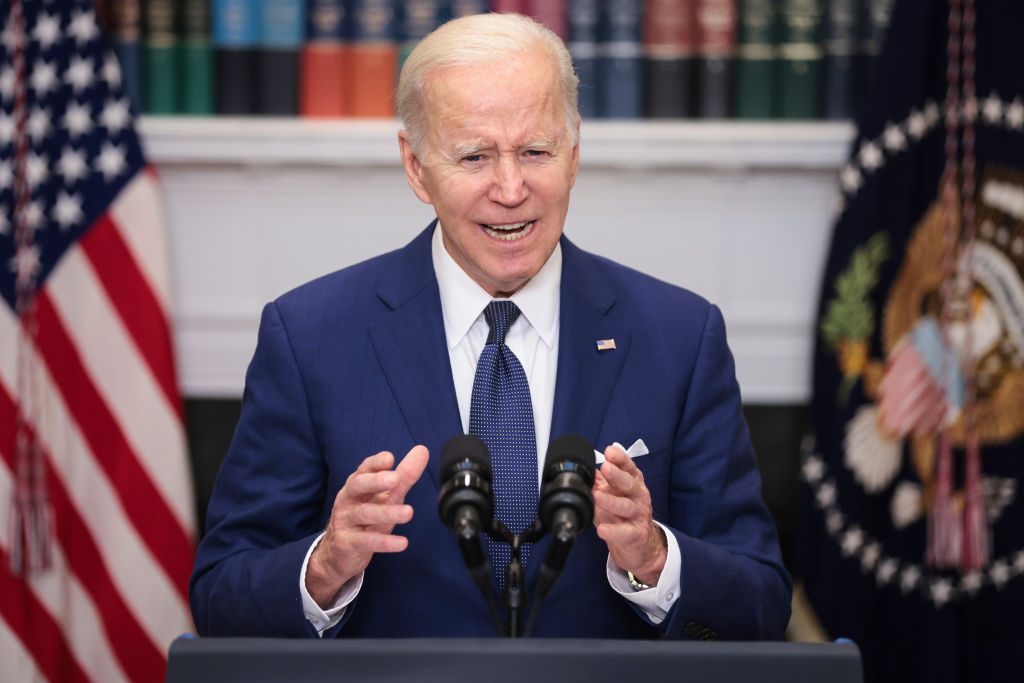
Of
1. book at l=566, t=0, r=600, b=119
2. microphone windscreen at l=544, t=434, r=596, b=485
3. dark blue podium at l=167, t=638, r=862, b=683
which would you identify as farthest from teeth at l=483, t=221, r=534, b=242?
book at l=566, t=0, r=600, b=119

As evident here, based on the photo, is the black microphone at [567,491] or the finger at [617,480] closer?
the black microphone at [567,491]

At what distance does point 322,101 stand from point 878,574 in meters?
1.90

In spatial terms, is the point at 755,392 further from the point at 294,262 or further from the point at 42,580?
the point at 42,580

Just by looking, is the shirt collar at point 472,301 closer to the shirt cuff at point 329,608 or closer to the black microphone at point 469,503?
the shirt cuff at point 329,608

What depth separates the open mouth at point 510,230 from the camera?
158 centimetres

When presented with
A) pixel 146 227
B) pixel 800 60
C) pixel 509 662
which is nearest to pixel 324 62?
pixel 146 227

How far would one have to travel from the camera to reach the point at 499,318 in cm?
167

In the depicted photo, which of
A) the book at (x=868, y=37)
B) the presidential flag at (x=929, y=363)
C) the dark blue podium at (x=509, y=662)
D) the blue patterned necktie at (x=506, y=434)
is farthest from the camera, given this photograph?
the book at (x=868, y=37)

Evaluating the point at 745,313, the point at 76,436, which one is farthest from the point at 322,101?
the point at 745,313

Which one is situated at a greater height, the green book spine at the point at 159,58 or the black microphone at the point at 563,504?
the green book spine at the point at 159,58

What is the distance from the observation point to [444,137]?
1561mm

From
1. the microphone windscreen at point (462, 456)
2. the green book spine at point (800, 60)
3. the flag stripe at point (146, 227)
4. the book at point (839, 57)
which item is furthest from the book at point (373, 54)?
the microphone windscreen at point (462, 456)

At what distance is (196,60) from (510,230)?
65.1 inches

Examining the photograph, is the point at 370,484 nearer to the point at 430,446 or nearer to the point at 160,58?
the point at 430,446
